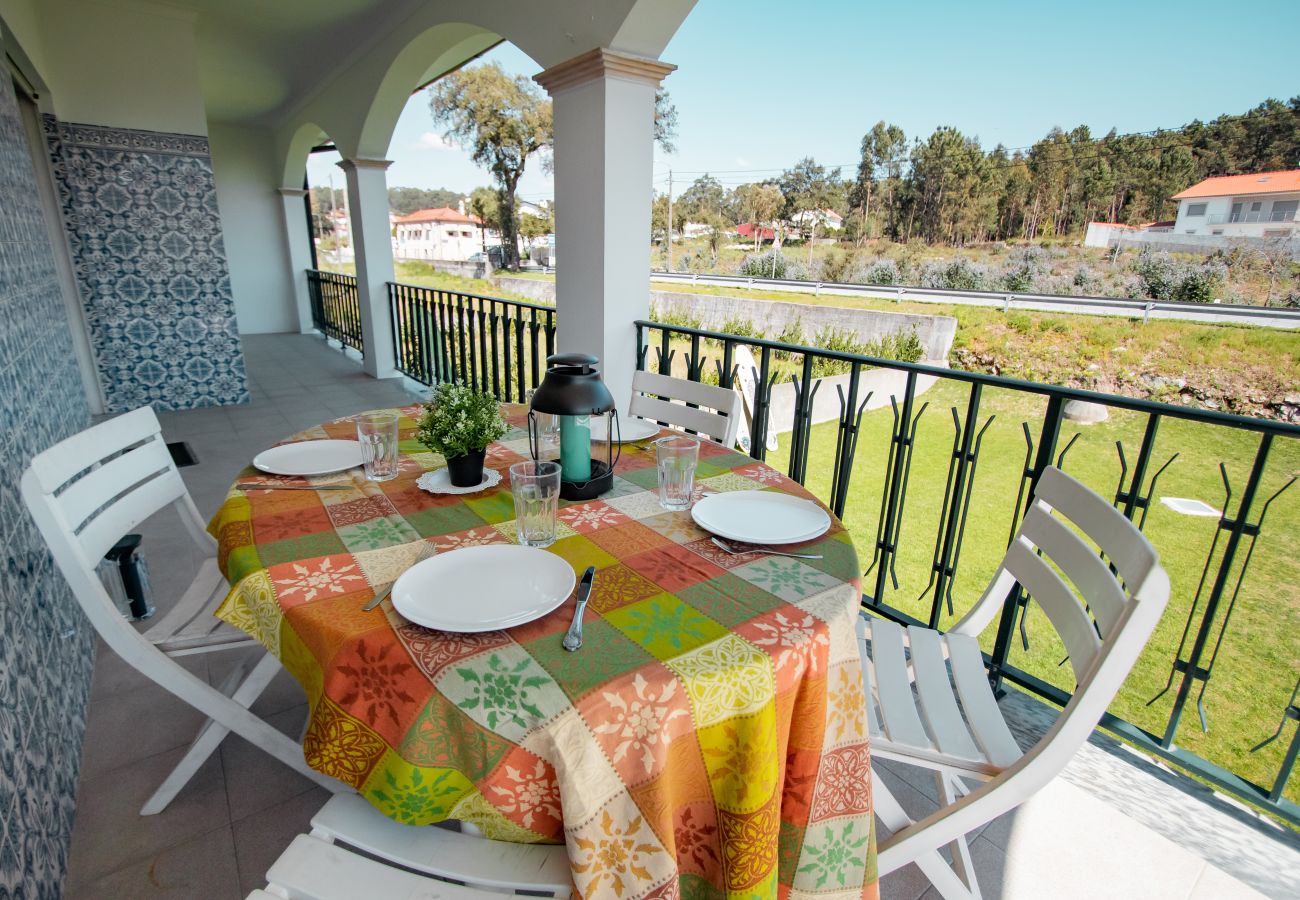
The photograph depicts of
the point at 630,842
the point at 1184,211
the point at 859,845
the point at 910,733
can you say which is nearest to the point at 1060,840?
the point at 910,733

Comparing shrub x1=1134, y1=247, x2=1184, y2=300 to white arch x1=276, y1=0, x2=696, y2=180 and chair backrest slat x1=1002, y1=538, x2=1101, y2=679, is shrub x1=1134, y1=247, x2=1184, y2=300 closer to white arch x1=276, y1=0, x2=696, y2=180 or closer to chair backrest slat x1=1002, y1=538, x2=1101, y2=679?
white arch x1=276, y1=0, x2=696, y2=180

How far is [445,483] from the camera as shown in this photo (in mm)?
1292

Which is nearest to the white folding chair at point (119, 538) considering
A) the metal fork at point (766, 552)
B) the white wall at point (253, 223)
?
the metal fork at point (766, 552)

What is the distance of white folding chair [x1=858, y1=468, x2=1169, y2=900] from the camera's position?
79 cm

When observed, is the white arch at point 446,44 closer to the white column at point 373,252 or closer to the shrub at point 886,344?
the white column at point 373,252

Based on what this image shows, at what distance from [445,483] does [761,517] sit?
2.21 feet

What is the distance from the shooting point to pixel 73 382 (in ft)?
9.11

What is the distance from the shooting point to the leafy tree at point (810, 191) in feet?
77.7

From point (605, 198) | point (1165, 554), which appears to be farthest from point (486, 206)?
point (1165, 554)

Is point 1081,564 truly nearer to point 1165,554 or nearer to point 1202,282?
point 1165,554

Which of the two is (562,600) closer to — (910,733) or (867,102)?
(910,733)

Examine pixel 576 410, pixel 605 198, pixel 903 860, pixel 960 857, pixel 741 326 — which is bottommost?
pixel 741 326

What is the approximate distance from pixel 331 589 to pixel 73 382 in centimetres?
294

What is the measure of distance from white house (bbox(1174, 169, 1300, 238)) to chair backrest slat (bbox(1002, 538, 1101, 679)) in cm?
2241
